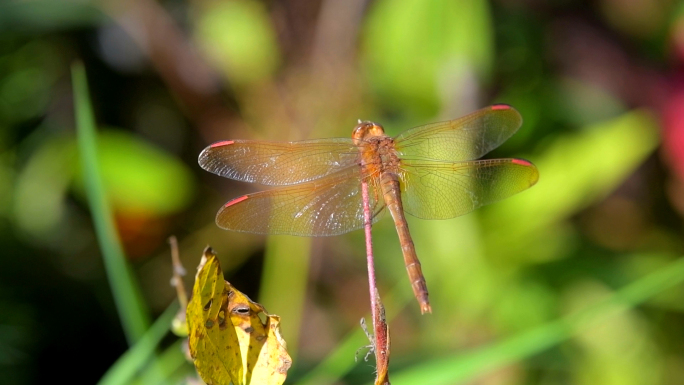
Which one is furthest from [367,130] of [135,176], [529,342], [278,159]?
[135,176]

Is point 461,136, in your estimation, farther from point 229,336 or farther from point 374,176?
point 229,336

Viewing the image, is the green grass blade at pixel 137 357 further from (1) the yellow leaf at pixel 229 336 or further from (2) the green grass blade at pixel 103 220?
(1) the yellow leaf at pixel 229 336

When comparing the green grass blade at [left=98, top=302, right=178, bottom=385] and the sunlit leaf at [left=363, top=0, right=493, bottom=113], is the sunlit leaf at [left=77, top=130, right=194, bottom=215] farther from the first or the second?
the green grass blade at [left=98, top=302, right=178, bottom=385]

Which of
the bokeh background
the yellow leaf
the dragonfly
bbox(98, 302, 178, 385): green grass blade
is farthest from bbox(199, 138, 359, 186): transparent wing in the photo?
the yellow leaf

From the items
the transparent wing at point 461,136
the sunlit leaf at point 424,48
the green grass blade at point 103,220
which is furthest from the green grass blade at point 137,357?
the sunlit leaf at point 424,48

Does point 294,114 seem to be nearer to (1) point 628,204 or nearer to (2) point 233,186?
(2) point 233,186

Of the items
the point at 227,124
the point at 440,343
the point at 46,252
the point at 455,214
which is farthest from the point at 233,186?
the point at 455,214
